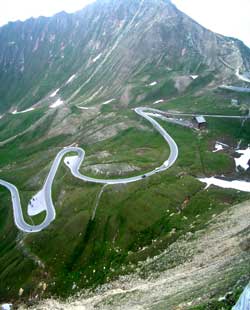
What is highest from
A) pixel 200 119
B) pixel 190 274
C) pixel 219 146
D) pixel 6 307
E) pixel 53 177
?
pixel 190 274

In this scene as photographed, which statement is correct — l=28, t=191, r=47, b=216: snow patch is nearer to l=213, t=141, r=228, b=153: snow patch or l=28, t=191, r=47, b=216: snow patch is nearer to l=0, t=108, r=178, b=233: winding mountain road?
l=0, t=108, r=178, b=233: winding mountain road

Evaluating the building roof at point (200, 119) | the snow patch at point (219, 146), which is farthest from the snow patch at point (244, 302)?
the building roof at point (200, 119)

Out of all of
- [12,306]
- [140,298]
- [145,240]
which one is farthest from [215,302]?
[12,306]

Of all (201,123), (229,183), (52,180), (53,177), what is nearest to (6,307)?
(52,180)

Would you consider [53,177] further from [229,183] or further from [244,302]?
[244,302]

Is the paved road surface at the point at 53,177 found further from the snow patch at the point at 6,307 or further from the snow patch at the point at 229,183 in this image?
the snow patch at the point at 6,307
